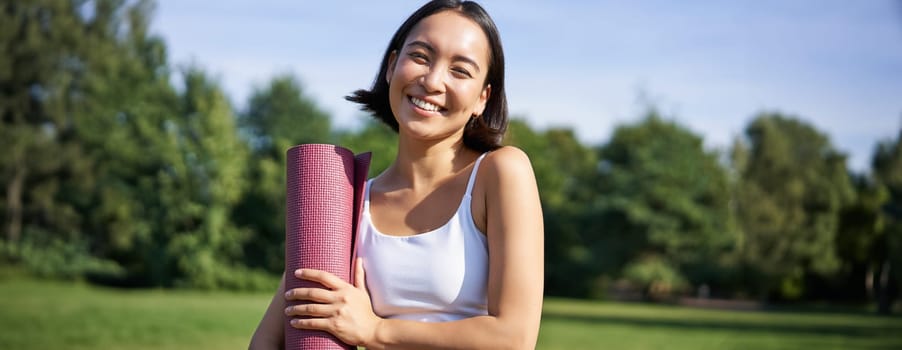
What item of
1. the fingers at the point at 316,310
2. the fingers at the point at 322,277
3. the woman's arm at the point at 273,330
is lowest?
the woman's arm at the point at 273,330

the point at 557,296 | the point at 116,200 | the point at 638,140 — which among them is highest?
the point at 638,140

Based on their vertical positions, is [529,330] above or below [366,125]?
below

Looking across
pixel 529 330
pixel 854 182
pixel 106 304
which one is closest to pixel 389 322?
pixel 529 330

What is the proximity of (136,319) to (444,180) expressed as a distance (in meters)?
23.3

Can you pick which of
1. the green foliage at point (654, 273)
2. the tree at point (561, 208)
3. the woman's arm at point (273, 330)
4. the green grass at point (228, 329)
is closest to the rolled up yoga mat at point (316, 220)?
the woman's arm at point (273, 330)

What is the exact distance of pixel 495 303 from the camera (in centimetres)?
204

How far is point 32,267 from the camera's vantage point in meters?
46.0

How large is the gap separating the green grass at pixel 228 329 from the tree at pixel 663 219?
18465mm

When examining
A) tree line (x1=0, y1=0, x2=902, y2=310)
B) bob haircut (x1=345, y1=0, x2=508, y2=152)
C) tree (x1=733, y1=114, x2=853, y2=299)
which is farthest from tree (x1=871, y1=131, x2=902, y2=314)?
bob haircut (x1=345, y1=0, x2=508, y2=152)

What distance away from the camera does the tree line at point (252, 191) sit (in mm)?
46906

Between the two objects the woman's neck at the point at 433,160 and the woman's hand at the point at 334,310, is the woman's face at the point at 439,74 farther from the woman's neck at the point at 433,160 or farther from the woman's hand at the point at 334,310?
the woman's hand at the point at 334,310

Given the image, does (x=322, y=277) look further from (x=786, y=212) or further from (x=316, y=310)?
(x=786, y=212)

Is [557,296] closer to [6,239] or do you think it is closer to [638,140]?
[638,140]

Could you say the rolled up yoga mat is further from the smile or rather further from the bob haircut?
the bob haircut
